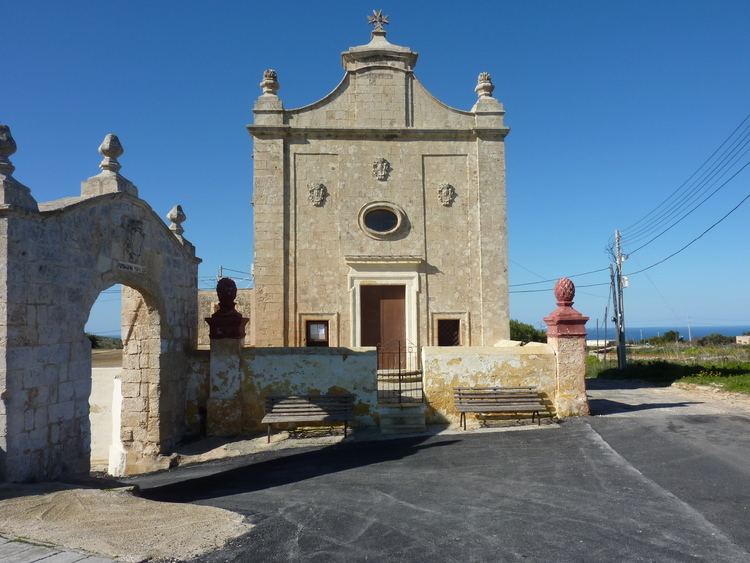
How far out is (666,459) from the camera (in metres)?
7.83

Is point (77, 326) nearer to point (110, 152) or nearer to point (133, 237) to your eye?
point (133, 237)

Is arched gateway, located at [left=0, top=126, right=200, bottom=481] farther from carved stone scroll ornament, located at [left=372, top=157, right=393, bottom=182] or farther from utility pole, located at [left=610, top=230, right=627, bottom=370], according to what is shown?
utility pole, located at [left=610, top=230, right=627, bottom=370]

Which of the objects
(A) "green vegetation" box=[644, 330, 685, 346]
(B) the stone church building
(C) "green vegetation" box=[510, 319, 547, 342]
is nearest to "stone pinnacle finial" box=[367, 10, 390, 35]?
(B) the stone church building

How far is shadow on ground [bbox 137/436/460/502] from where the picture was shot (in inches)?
284

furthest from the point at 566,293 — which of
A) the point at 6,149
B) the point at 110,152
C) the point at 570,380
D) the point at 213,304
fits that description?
the point at 213,304

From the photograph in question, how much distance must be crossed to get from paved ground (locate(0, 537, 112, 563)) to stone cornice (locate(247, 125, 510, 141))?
13079mm

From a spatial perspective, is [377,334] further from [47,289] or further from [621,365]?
[621,365]

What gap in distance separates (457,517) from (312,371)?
559 centimetres

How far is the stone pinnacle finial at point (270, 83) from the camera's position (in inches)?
642

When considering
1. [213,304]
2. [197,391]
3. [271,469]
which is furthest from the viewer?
[213,304]

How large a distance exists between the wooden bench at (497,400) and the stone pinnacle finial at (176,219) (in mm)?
6127

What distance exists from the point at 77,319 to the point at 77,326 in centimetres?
9

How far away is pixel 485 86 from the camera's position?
16.7 m

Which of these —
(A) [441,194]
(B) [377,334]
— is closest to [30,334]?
(B) [377,334]
